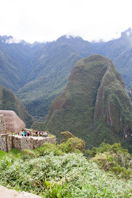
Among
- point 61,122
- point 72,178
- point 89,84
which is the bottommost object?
point 61,122

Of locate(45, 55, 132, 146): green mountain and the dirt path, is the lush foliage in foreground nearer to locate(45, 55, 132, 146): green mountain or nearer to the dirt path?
the dirt path

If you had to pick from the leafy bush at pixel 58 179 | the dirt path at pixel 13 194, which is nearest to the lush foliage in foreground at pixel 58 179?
the leafy bush at pixel 58 179

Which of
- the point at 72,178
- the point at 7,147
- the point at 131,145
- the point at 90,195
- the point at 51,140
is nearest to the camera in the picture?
the point at 90,195

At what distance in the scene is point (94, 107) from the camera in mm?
132250

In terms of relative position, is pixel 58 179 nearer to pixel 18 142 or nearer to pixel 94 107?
pixel 18 142

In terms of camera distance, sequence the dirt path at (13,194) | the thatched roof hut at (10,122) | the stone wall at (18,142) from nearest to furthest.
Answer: the dirt path at (13,194), the stone wall at (18,142), the thatched roof hut at (10,122)

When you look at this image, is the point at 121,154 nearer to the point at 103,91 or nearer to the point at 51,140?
the point at 51,140

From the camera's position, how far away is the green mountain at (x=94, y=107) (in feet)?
362

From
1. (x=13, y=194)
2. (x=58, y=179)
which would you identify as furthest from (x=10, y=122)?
(x=13, y=194)

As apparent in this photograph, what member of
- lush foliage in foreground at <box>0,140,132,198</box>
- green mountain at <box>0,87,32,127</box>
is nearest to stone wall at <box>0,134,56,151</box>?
lush foliage in foreground at <box>0,140,132,198</box>

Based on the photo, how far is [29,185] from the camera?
11125 mm

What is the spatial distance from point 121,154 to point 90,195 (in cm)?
3690

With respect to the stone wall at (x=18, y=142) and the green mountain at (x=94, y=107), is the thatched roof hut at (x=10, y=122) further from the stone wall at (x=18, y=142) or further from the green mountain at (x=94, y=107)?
the green mountain at (x=94, y=107)

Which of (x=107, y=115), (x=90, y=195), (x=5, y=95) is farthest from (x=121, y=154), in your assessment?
(x=5, y=95)
